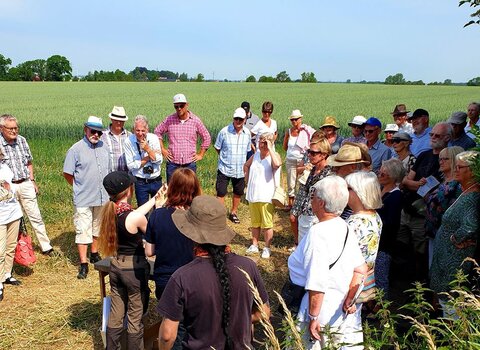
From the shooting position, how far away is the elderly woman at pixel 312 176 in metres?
4.62

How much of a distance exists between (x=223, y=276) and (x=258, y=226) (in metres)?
4.03

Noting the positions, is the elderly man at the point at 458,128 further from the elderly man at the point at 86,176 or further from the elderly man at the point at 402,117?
the elderly man at the point at 86,176

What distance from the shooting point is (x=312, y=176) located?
4734 millimetres

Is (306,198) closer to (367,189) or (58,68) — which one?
(367,189)

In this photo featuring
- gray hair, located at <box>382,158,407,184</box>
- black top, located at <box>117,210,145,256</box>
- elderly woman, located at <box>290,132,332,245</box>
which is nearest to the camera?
black top, located at <box>117,210,145,256</box>

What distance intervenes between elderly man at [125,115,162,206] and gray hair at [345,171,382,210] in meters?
3.41

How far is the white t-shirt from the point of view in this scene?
2684 millimetres

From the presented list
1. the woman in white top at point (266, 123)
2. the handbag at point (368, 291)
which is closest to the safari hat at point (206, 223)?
the handbag at point (368, 291)

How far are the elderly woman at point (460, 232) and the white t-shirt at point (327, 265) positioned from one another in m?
0.92

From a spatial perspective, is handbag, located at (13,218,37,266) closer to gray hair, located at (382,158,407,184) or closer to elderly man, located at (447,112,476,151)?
gray hair, located at (382,158,407,184)

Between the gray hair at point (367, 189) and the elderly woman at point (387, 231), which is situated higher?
the gray hair at point (367, 189)

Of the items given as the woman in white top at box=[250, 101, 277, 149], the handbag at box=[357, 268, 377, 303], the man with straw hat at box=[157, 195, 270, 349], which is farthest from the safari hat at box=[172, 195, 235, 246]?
the woman in white top at box=[250, 101, 277, 149]

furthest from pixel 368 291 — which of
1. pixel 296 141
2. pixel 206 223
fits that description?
pixel 296 141

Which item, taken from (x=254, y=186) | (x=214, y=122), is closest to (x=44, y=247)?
(x=254, y=186)
